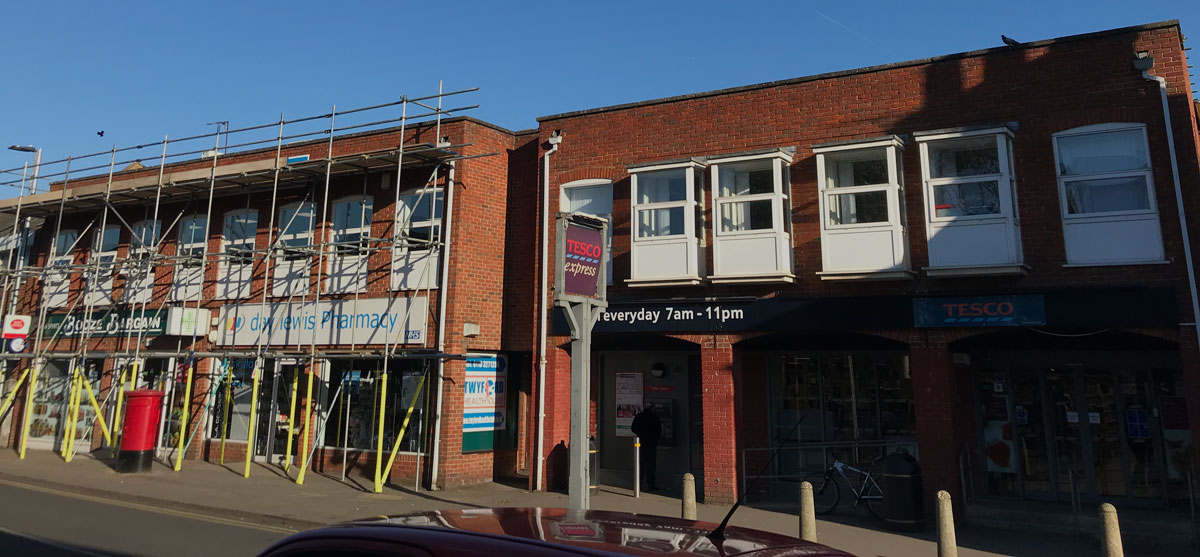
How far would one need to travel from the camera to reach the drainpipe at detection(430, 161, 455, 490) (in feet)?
49.5

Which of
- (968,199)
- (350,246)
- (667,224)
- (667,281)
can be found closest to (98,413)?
(350,246)

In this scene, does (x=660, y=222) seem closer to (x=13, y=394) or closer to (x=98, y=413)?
(x=98, y=413)

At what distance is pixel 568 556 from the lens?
2426 millimetres

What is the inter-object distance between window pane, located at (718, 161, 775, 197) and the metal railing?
485cm

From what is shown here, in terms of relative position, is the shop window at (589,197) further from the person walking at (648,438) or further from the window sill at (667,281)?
the person walking at (648,438)

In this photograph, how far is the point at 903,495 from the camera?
36.4ft

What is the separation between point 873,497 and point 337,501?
9.23 metres

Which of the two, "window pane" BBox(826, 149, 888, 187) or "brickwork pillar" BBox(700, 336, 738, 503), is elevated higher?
"window pane" BBox(826, 149, 888, 187)

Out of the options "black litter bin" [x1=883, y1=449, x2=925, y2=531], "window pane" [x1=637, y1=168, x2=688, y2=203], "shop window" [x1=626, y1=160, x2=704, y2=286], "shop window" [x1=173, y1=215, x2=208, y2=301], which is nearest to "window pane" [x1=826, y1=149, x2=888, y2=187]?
"shop window" [x1=626, y1=160, x2=704, y2=286]

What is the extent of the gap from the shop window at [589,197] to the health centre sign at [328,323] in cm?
380

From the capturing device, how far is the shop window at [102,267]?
2028 cm

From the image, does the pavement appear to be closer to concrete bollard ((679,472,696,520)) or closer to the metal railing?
the metal railing

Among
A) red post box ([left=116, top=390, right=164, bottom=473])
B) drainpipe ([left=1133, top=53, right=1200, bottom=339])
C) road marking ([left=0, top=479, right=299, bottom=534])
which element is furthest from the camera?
red post box ([left=116, top=390, right=164, bottom=473])

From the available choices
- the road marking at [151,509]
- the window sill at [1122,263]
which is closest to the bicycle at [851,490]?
the window sill at [1122,263]
